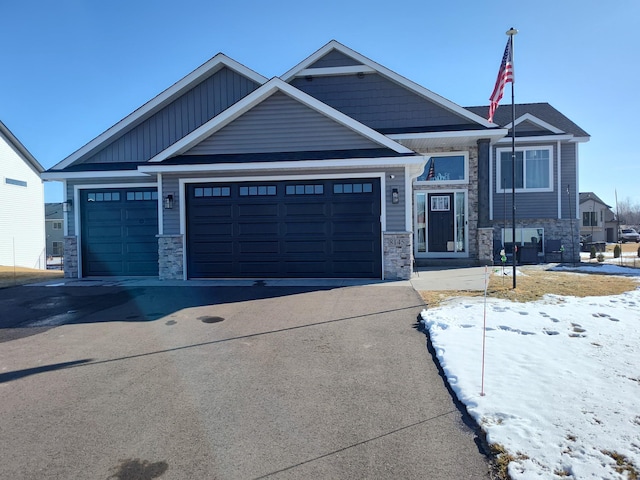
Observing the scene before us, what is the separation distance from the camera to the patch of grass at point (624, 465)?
2.77 meters

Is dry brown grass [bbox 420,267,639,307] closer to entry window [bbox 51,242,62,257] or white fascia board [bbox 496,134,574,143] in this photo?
white fascia board [bbox 496,134,574,143]

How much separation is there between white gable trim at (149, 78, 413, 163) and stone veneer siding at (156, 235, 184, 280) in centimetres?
222

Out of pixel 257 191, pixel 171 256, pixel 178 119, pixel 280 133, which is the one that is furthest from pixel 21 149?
pixel 280 133

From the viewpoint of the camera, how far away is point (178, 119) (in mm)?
14367

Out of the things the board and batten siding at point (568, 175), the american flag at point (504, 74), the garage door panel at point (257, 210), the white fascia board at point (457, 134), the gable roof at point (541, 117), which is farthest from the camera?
the board and batten siding at point (568, 175)

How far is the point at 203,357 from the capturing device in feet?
17.5

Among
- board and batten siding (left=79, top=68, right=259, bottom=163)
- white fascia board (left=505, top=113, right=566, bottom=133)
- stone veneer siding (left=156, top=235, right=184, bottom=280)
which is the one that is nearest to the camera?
stone veneer siding (left=156, top=235, right=184, bottom=280)

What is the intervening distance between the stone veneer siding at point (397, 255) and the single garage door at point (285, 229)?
228mm

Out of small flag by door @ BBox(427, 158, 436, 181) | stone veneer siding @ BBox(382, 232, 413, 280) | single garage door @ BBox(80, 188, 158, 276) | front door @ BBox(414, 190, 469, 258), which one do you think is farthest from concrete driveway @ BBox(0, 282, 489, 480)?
small flag by door @ BBox(427, 158, 436, 181)

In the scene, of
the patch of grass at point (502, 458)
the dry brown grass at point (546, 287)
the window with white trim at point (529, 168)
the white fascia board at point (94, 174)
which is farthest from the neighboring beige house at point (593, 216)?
the patch of grass at point (502, 458)

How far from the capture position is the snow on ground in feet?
9.87

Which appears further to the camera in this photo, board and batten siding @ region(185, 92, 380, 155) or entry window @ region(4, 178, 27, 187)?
entry window @ region(4, 178, 27, 187)

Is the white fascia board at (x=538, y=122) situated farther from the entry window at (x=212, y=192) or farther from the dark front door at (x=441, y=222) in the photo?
the entry window at (x=212, y=192)

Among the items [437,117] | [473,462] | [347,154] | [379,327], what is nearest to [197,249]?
[347,154]
